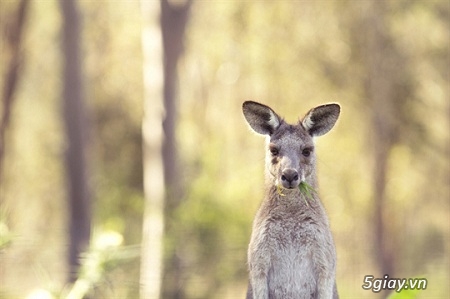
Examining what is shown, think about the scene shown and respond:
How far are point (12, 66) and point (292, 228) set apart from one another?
22427 millimetres

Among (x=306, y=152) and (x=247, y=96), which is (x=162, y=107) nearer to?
(x=306, y=152)

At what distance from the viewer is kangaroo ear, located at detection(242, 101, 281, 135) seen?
160 inches

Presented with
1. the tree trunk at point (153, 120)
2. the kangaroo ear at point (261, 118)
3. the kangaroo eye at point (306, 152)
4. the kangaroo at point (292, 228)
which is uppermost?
the tree trunk at point (153, 120)

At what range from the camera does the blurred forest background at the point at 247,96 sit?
70.5 feet

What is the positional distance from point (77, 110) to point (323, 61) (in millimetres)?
13012

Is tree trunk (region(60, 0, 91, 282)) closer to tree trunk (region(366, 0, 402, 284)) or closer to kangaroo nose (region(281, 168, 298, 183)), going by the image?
tree trunk (region(366, 0, 402, 284))

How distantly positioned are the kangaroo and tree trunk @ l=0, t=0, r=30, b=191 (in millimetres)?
20292

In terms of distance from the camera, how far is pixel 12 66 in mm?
25859

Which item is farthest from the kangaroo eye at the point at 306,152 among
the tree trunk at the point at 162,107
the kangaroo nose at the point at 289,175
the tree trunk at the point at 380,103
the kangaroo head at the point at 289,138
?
the tree trunk at the point at 380,103

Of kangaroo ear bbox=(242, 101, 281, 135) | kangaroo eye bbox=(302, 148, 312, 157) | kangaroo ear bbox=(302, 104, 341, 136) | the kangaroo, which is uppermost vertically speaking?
kangaroo ear bbox=(242, 101, 281, 135)

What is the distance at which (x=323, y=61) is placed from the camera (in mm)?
30000

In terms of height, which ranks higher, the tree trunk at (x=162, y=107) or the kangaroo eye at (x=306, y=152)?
the tree trunk at (x=162, y=107)

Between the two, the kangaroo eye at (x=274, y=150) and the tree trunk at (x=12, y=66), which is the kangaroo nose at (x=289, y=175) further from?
the tree trunk at (x=12, y=66)

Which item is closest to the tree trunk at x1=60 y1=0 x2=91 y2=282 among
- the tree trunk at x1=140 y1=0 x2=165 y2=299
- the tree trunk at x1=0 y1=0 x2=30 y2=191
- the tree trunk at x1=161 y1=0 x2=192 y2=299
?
the tree trunk at x1=140 y1=0 x2=165 y2=299
